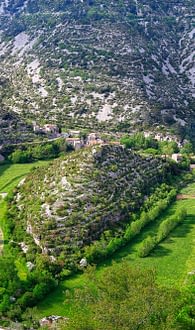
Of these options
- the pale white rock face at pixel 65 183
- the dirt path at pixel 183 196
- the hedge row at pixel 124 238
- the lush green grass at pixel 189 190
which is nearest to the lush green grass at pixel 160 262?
the hedge row at pixel 124 238

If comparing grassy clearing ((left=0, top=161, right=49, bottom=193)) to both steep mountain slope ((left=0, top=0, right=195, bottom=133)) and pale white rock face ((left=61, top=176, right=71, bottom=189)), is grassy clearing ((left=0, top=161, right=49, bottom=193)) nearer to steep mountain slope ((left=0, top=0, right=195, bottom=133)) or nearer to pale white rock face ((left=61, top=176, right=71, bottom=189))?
pale white rock face ((left=61, top=176, right=71, bottom=189))

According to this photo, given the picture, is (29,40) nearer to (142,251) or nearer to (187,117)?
(187,117)

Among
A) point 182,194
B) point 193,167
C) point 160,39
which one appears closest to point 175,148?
point 193,167

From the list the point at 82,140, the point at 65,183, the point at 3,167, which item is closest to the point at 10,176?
the point at 3,167

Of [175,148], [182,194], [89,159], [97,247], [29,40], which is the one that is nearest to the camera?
[97,247]

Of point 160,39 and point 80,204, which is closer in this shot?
point 80,204

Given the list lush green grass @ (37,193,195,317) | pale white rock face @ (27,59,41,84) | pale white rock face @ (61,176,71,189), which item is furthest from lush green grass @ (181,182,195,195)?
pale white rock face @ (27,59,41,84)

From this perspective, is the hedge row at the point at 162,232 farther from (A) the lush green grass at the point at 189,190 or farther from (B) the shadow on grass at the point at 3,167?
(B) the shadow on grass at the point at 3,167

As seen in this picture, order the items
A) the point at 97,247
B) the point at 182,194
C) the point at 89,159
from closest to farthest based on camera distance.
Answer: the point at 97,247, the point at 89,159, the point at 182,194
